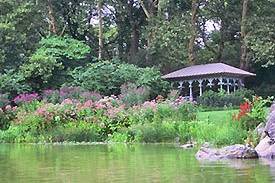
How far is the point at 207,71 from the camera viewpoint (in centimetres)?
4509

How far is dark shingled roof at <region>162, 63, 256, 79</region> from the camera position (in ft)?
146

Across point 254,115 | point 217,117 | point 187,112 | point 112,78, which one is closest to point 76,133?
point 187,112

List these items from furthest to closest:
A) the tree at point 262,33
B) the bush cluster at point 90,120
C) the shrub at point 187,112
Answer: the tree at point 262,33
the shrub at point 187,112
the bush cluster at point 90,120

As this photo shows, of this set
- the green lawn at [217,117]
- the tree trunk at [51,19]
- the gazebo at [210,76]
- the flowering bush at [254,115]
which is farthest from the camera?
the tree trunk at [51,19]

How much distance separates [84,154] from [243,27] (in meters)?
32.5

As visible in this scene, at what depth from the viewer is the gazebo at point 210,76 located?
4478 cm

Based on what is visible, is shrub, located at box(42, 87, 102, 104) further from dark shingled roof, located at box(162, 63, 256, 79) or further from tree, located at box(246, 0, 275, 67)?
tree, located at box(246, 0, 275, 67)

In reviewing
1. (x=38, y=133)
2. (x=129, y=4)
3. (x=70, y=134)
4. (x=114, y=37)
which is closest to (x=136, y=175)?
(x=70, y=134)

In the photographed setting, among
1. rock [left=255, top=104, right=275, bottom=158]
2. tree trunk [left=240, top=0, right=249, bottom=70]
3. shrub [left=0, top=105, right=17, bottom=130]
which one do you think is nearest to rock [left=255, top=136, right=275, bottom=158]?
rock [left=255, top=104, right=275, bottom=158]

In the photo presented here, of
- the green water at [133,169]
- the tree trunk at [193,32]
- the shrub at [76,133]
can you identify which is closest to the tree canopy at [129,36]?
the tree trunk at [193,32]

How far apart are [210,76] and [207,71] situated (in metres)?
0.57

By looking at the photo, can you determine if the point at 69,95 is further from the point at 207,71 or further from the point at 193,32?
the point at 193,32

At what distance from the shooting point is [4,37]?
4122 cm

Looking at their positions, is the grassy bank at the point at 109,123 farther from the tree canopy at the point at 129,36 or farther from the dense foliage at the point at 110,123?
the tree canopy at the point at 129,36
